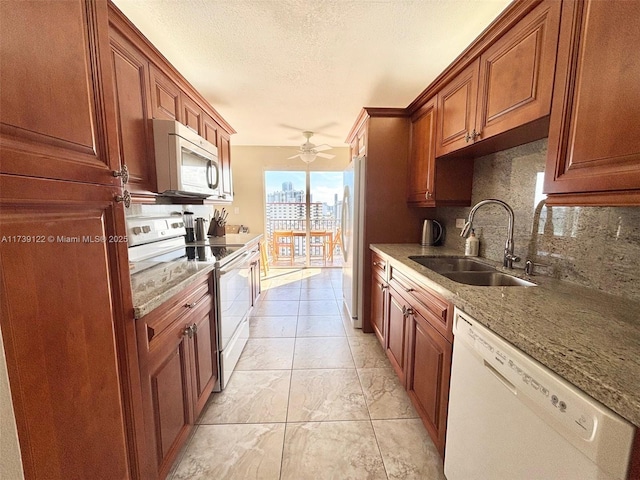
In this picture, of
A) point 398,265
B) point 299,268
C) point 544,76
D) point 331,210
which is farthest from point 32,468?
point 331,210

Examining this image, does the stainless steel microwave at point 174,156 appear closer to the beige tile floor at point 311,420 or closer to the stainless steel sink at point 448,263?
the beige tile floor at point 311,420

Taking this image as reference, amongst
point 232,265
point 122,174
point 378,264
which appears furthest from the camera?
point 378,264

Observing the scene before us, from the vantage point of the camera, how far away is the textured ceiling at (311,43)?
1.42 m

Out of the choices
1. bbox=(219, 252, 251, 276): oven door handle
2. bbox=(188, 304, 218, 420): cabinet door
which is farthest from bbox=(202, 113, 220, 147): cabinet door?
bbox=(188, 304, 218, 420): cabinet door

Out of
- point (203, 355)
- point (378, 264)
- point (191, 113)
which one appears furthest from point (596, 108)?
point (191, 113)

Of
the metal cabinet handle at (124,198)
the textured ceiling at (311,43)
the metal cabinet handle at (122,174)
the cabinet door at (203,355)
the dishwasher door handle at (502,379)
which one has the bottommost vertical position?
the cabinet door at (203,355)

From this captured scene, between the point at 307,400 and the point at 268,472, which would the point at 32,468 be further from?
the point at 307,400

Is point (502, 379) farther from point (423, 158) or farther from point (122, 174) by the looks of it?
point (423, 158)

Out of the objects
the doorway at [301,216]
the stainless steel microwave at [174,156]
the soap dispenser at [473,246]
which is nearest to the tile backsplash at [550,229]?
the soap dispenser at [473,246]

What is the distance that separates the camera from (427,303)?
52.9 inches

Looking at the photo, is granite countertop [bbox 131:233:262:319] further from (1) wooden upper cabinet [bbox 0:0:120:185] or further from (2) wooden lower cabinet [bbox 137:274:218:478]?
(1) wooden upper cabinet [bbox 0:0:120:185]

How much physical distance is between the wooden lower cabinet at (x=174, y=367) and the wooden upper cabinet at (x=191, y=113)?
1.35 m

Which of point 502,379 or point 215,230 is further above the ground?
point 215,230

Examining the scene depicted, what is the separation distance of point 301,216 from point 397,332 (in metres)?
3.87
